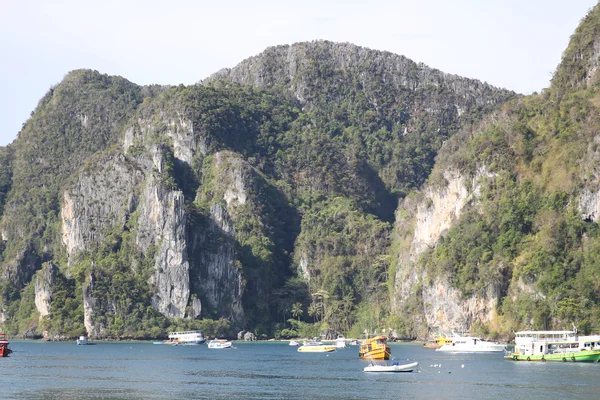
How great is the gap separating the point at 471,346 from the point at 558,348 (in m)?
31.5

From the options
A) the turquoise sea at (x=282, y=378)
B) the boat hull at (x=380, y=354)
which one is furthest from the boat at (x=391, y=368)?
the boat hull at (x=380, y=354)

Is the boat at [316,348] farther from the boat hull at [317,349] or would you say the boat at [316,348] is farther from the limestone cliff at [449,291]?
the limestone cliff at [449,291]

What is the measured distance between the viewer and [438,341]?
173 m

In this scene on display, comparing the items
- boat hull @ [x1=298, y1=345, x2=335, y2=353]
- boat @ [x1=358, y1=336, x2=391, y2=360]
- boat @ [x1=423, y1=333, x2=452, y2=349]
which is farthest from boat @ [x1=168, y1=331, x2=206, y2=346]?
boat @ [x1=358, y1=336, x2=391, y2=360]

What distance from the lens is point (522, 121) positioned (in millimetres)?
189250

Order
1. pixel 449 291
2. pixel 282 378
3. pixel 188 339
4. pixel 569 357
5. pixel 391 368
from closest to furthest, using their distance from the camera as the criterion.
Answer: pixel 282 378, pixel 391 368, pixel 569 357, pixel 449 291, pixel 188 339

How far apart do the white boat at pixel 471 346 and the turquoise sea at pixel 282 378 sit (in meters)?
9.53

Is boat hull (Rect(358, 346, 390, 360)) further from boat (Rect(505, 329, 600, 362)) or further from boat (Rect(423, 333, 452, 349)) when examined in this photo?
boat (Rect(423, 333, 452, 349))

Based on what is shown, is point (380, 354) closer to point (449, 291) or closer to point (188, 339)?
point (449, 291)

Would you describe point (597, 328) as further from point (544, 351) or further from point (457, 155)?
point (457, 155)

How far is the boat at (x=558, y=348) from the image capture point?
12388cm

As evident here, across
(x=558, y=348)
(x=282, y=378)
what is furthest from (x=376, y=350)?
(x=282, y=378)

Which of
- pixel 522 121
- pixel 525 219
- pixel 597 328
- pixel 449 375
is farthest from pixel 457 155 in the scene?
pixel 449 375

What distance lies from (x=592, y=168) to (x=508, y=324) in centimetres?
2677
